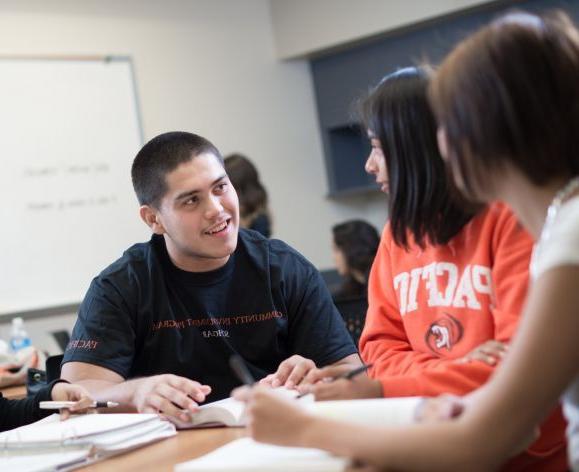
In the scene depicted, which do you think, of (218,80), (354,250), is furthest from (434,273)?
(218,80)

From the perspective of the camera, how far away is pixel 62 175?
463 centimetres

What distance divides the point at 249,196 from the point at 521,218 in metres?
3.14

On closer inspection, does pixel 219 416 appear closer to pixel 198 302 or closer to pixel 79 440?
pixel 79 440

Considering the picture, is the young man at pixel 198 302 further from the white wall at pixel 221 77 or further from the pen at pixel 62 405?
the white wall at pixel 221 77

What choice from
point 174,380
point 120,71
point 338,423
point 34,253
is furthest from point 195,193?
point 120,71

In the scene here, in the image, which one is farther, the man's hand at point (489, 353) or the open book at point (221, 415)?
the open book at point (221, 415)

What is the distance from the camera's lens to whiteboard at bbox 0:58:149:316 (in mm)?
4465

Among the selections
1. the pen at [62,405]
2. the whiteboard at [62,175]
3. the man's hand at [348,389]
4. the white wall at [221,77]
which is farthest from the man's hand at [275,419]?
the white wall at [221,77]

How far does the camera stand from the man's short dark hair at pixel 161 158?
2.36 meters

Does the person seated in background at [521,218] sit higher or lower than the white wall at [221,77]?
lower

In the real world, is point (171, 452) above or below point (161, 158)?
below

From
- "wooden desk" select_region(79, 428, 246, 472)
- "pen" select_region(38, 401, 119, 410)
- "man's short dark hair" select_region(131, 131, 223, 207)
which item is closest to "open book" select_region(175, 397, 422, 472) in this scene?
"wooden desk" select_region(79, 428, 246, 472)

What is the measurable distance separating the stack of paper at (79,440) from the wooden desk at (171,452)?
0.06ft

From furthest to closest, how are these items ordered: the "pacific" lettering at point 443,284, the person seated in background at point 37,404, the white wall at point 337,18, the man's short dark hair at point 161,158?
the white wall at point 337,18, the man's short dark hair at point 161,158, the person seated in background at point 37,404, the "pacific" lettering at point 443,284
